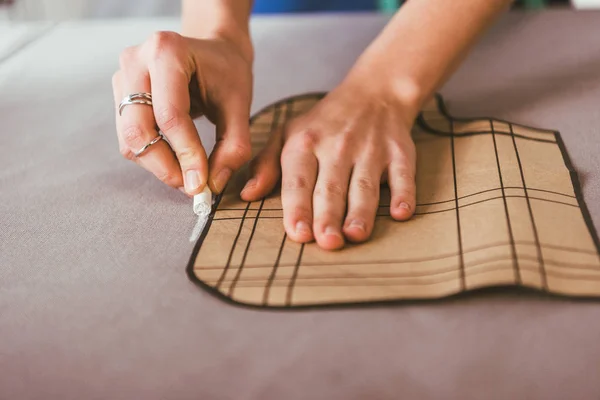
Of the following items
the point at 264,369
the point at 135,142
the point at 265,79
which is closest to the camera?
the point at 264,369

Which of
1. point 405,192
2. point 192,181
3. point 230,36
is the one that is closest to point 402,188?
point 405,192

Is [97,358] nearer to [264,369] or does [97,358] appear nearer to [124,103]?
[264,369]

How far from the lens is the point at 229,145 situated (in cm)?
67

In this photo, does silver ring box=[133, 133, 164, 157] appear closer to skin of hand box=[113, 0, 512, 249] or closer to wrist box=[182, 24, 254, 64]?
skin of hand box=[113, 0, 512, 249]

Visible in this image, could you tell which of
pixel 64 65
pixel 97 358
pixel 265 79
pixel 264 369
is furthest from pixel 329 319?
pixel 64 65

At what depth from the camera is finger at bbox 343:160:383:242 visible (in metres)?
0.57

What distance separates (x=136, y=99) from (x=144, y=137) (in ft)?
0.15

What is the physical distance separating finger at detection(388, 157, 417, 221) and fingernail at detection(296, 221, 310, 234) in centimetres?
8

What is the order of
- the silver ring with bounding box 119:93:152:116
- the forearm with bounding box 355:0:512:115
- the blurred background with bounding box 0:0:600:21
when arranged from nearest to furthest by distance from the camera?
the silver ring with bounding box 119:93:152:116 < the forearm with bounding box 355:0:512:115 < the blurred background with bounding box 0:0:600:21

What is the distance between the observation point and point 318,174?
0.66m

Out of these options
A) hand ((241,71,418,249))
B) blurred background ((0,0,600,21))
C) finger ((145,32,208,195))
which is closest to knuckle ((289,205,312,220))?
hand ((241,71,418,249))

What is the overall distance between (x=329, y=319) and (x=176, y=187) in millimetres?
268

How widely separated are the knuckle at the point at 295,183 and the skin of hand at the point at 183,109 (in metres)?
0.06

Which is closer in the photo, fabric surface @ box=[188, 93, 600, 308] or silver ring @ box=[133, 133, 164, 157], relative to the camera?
fabric surface @ box=[188, 93, 600, 308]
